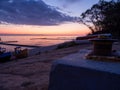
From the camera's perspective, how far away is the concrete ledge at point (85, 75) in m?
3.07

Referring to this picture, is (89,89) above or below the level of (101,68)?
below

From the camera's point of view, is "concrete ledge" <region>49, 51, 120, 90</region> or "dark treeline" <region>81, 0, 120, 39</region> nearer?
"concrete ledge" <region>49, 51, 120, 90</region>

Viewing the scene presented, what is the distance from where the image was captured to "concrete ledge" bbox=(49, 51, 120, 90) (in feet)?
10.1

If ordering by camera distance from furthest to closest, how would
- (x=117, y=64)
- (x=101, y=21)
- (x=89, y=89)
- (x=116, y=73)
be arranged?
1. (x=101, y=21)
2. (x=117, y=64)
3. (x=89, y=89)
4. (x=116, y=73)

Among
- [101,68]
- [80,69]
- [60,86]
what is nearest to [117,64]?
[101,68]

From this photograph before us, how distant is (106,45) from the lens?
3.91 meters

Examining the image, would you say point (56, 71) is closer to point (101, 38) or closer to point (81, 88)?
point (81, 88)

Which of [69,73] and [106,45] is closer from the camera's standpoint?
[69,73]

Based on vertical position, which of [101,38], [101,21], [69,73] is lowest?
[69,73]

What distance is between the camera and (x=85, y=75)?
326 cm

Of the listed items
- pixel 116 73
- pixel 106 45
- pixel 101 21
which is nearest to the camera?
pixel 116 73

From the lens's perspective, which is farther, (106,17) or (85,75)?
(106,17)

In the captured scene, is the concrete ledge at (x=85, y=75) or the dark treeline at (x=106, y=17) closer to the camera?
the concrete ledge at (x=85, y=75)

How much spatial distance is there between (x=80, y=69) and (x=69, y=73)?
212 millimetres
